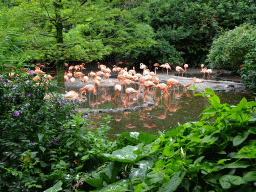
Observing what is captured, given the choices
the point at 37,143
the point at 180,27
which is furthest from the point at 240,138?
the point at 180,27

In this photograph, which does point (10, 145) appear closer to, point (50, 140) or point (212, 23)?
point (50, 140)

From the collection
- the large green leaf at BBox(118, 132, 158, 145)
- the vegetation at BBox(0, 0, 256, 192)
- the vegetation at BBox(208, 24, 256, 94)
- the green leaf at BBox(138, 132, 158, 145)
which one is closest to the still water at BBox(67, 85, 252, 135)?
the vegetation at BBox(0, 0, 256, 192)

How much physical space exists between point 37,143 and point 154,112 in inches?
191

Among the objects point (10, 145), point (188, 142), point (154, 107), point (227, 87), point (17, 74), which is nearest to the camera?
point (188, 142)

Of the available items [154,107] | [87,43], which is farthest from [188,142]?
[87,43]

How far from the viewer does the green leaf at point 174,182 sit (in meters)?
0.87

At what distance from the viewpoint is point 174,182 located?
2.89ft

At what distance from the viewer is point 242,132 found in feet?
3.13

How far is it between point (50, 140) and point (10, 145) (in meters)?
0.34

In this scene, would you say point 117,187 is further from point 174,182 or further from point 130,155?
point 174,182

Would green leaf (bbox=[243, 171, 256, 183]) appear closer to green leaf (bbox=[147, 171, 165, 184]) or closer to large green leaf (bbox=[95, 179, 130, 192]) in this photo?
green leaf (bbox=[147, 171, 165, 184])

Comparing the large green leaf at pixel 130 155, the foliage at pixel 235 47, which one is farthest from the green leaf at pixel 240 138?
the foliage at pixel 235 47

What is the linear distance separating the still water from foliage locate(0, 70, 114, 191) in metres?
2.00

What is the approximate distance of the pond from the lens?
202 inches
